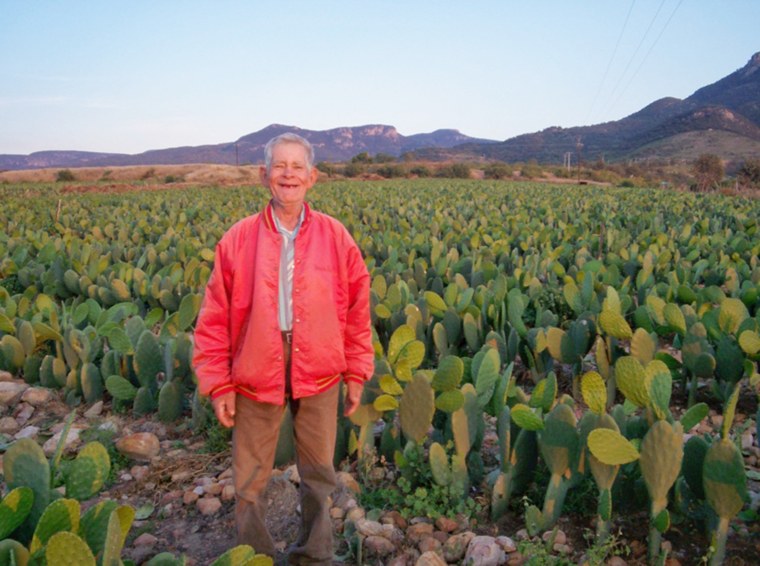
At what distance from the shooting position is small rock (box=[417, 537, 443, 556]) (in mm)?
2193

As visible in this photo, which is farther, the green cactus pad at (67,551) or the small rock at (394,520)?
the small rock at (394,520)

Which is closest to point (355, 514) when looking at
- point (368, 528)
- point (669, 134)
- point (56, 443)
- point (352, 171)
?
point (368, 528)

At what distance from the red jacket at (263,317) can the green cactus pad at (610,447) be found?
33.9 inches

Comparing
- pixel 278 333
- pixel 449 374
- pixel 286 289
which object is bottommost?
pixel 449 374

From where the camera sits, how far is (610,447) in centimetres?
203

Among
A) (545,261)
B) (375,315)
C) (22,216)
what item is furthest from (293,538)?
(22,216)

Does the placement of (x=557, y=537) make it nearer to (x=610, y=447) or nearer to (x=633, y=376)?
(x=610, y=447)

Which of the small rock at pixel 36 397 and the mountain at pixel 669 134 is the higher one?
the mountain at pixel 669 134

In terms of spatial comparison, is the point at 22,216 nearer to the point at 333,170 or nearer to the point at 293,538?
the point at 293,538

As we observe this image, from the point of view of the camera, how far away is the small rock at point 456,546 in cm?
216

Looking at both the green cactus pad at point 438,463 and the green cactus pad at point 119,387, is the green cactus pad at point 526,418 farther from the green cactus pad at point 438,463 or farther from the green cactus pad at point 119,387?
the green cactus pad at point 119,387

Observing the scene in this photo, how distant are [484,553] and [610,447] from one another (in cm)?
55

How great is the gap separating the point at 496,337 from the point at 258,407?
6.04 ft

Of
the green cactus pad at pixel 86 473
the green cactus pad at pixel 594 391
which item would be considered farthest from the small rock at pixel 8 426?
the green cactus pad at pixel 594 391
